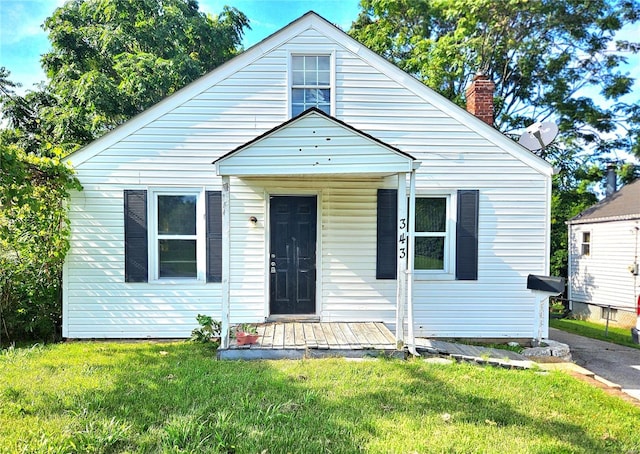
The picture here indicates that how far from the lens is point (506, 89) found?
17078 mm

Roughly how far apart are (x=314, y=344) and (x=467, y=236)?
329 centimetres

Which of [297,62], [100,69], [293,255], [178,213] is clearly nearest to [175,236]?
[178,213]

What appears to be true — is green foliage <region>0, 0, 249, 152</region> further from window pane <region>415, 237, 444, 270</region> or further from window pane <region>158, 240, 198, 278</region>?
window pane <region>415, 237, 444, 270</region>

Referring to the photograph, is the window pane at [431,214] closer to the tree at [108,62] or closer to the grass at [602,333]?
the grass at [602,333]

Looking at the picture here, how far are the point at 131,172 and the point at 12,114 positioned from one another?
29.3ft

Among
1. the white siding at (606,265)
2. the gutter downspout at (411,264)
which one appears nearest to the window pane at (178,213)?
the gutter downspout at (411,264)

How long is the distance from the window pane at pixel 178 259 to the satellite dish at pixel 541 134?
6.60 m

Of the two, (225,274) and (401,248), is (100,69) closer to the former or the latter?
(225,274)

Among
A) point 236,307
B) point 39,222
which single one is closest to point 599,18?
point 236,307

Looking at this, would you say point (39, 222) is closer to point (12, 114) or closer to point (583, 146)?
point (12, 114)

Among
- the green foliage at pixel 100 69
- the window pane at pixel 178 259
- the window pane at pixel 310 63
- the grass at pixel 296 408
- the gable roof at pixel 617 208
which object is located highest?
the green foliage at pixel 100 69

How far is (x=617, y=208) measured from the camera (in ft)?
44.5

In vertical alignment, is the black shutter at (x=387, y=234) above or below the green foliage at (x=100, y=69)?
below

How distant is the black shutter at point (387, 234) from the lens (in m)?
6.04
